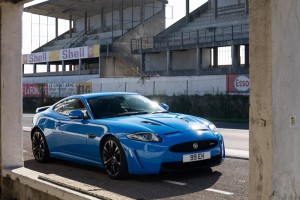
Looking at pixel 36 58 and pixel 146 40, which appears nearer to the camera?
pixel 146 40

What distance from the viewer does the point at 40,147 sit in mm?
9758

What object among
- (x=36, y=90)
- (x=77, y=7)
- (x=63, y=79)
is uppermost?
(x=77, y=7)

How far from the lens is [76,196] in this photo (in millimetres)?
4613

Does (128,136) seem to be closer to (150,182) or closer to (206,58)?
(150,182)

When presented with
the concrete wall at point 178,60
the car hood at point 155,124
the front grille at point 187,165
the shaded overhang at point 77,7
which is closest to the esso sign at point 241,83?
the concrete wall at point 178,60

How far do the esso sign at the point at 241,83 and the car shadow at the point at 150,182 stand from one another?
1971 cm

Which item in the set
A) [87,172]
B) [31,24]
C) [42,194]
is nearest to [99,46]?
[31,24]

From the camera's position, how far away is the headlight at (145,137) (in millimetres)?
7135

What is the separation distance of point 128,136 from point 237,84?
2166cm

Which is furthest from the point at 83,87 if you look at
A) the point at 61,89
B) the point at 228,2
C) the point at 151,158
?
the point at 151,158

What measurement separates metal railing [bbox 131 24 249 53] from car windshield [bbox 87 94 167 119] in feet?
101

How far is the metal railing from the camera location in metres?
40.9

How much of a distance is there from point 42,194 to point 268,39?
318 centimetres

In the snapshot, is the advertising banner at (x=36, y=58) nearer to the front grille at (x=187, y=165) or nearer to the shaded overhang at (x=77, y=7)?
the shaded overhang at (x=77, y=7)
